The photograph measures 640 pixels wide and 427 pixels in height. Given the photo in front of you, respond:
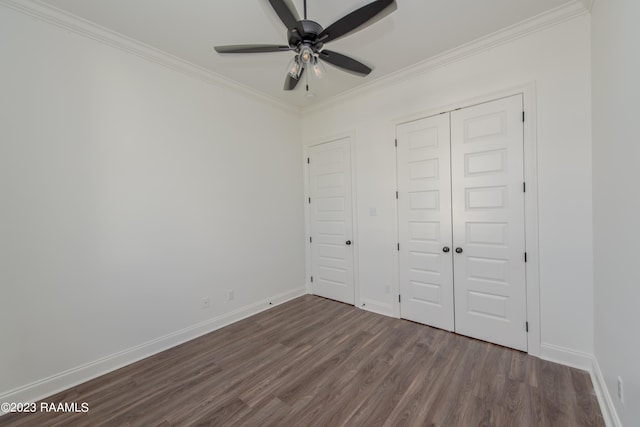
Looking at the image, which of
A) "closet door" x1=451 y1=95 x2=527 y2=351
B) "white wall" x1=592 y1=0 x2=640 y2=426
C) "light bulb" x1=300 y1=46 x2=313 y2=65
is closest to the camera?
"white wall" x1=592 y1=0 x2=640 y2=426

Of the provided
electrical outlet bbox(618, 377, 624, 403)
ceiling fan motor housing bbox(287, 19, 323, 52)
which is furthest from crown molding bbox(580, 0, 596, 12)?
electrical outlet bbox(618, 377, 624, 403)

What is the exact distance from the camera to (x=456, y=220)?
8.86 ft

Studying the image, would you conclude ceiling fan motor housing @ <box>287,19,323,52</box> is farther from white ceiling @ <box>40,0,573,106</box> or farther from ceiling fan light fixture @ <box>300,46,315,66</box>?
white ceiling @ <box>40,0,573,106</box>

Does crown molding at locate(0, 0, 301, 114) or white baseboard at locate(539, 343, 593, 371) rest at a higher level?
crown molding at locate(0, 0, 301, 114)

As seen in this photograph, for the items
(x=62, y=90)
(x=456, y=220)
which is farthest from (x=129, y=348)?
(x=456, y=220)

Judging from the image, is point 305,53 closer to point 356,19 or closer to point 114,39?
point 356,19

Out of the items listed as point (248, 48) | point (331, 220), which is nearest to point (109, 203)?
point (248, 48)

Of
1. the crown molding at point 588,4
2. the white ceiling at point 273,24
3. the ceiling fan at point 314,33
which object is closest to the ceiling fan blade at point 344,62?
the ceiling fan at point 314,33

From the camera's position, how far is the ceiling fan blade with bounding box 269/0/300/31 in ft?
4.68

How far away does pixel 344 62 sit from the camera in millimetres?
1966

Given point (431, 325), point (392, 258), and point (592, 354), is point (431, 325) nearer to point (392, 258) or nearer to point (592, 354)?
point (392, 258)

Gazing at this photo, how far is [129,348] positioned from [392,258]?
293 cm

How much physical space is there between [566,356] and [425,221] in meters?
1.63

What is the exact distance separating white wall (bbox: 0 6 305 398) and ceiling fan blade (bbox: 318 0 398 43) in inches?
77.8
